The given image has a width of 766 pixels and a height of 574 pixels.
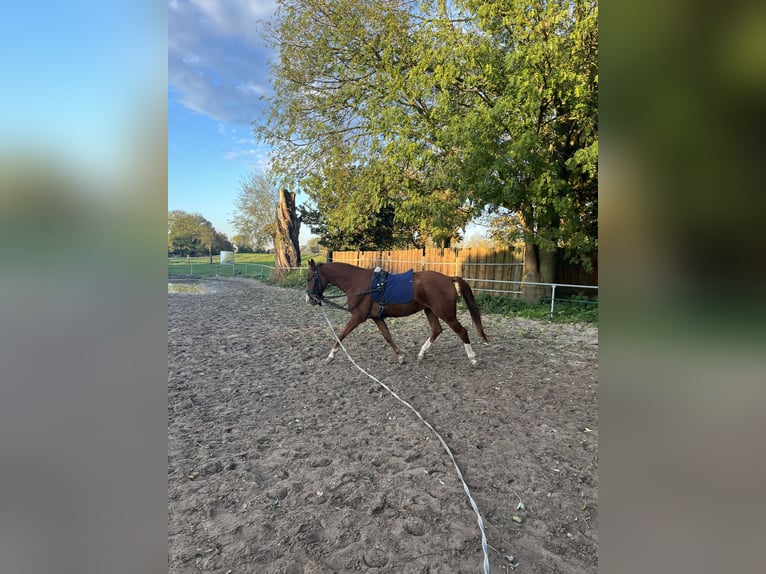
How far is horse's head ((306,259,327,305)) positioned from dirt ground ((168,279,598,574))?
0.99 meters

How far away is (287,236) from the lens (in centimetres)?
2177

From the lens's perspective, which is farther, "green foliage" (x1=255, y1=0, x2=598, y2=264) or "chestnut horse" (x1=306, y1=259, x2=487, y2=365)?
"green foliage" (x1=255, y1=0, x2=598, y2=264)

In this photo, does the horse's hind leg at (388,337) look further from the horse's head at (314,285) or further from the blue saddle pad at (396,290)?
the horse's head at (314,285)

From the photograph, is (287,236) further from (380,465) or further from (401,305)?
(380,465)

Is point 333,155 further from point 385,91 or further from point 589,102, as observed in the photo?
point 589,102

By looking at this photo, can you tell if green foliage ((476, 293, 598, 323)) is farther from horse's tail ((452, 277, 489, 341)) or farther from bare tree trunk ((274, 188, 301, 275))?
bare tree trunk ((274, 188, 301, 275))

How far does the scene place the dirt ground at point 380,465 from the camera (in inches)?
75.4

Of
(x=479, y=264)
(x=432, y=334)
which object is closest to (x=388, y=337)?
(x=432, y=334)

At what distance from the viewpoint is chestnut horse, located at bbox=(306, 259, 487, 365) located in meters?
5.36

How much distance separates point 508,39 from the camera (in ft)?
23.3
